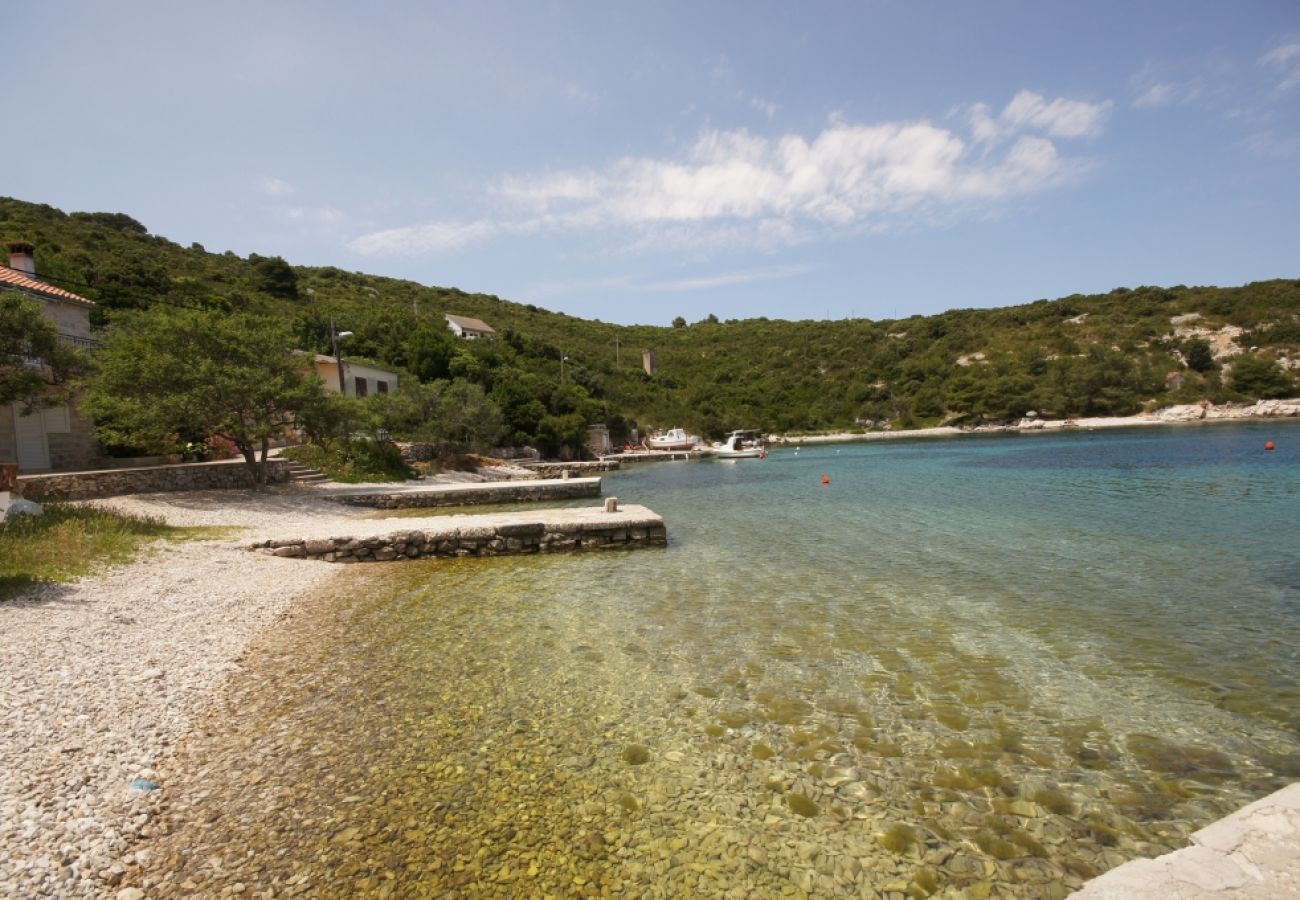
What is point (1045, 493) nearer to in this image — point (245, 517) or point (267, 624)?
point (267, 624)

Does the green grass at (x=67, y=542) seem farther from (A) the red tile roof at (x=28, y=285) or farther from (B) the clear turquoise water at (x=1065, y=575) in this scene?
(A) the red tile roof at (x=28, y=285)

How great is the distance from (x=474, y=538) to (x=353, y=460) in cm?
1592

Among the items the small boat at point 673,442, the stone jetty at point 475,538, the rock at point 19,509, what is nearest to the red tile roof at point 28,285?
the rock at point 19,509

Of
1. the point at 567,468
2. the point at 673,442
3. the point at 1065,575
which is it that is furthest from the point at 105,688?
the point at 673,442

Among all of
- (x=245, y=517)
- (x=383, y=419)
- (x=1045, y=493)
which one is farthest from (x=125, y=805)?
(x=383, y=419)

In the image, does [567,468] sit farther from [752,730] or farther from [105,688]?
[752,730]

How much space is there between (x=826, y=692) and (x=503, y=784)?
10.8ft

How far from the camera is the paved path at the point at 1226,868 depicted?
2.93 m

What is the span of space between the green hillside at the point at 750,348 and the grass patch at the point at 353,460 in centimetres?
1506

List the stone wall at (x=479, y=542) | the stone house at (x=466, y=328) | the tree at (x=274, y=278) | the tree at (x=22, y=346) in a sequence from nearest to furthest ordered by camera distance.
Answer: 1. the tree at (x=22, y=346)
2. the stone wall at (x=479, y=542)
3. the tree at (x=274, y=278)
4. the stone house at (x=466, y=328)

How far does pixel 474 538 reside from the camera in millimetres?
14195

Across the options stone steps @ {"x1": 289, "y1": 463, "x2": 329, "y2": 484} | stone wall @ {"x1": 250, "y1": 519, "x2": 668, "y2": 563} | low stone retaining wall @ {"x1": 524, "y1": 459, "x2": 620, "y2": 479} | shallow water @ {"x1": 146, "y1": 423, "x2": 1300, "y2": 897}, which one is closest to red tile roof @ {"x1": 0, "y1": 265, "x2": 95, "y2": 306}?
stone steps @ {"x1": 289, "y1": 463, "x2": 329, "y2": 484}

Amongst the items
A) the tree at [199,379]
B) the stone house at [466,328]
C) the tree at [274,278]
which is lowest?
the tree at [199,379]

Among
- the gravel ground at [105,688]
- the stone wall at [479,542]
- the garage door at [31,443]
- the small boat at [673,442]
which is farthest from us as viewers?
the small boat at [673,442]
